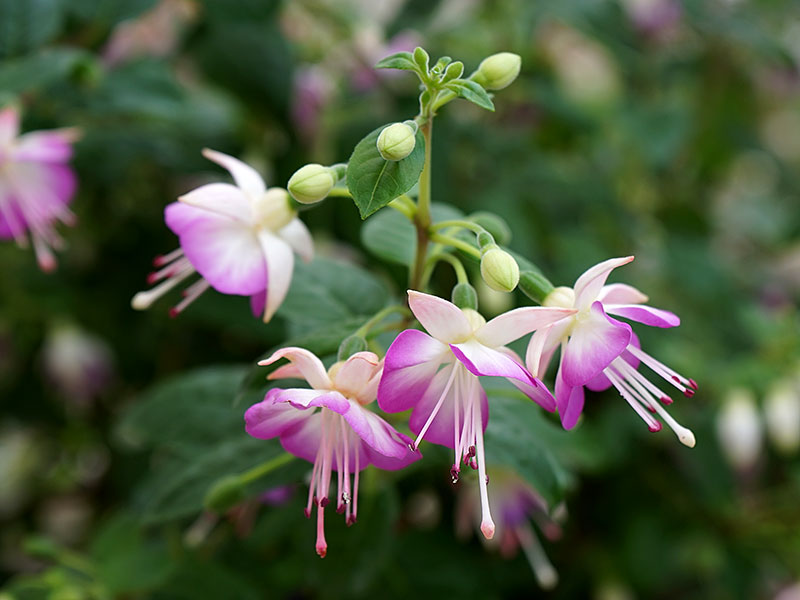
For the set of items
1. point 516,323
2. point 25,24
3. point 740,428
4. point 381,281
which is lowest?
point 740,428

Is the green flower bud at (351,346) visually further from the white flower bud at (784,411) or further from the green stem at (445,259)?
the white flower bud at (784,411)

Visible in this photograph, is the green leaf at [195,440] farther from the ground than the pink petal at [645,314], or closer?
closer

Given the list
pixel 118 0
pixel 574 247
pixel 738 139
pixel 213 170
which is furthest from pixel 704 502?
pixel 118 0

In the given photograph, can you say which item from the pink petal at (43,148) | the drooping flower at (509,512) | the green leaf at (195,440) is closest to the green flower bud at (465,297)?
the green leaf at (195,440)

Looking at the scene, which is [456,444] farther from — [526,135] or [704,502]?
[526,135]

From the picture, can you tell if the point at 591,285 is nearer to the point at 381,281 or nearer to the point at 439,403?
the point at 439,403

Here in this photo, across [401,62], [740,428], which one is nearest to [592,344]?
[401,62]
